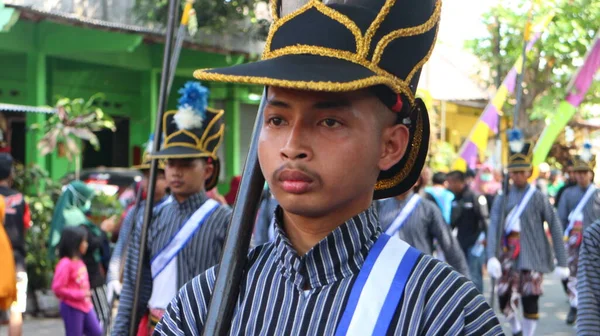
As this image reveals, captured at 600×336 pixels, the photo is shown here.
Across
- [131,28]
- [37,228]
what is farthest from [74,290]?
[131,28]

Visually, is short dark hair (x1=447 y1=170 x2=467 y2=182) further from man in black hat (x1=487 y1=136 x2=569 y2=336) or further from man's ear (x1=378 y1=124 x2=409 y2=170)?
man's ear (x1=378 y1=124 x2=409 y2=170)

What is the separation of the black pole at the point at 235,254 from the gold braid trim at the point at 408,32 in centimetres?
35

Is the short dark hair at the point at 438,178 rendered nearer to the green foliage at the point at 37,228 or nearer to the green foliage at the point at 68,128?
the green foliage at the point at 68,128

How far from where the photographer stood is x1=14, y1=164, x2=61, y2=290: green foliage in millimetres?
10977

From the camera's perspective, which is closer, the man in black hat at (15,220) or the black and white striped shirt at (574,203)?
the man in black hat at (15,220)

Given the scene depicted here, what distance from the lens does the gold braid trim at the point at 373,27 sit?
1958 millimetres

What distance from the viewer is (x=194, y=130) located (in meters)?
5.88

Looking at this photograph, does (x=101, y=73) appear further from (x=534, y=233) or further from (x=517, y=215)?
(x=534, y=233)

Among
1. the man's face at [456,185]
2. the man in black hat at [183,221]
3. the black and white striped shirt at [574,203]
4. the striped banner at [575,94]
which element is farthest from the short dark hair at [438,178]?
the man in black hat at [183,221]

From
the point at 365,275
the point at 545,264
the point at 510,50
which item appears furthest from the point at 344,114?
the point at 510,50

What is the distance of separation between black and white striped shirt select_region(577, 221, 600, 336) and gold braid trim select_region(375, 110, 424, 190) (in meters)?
1.71

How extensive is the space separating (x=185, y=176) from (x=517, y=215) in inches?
229

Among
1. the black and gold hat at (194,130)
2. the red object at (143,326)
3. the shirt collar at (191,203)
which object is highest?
the black and gold hat at (194,130)

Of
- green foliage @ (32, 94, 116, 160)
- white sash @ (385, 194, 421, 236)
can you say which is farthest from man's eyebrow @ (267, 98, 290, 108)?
green foliage @ (32, 94, 116, 160)
